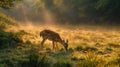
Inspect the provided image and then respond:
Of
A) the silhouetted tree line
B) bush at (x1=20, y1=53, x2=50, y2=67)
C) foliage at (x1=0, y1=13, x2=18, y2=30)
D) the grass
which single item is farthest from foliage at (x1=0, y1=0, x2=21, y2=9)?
the silhouetted tree line

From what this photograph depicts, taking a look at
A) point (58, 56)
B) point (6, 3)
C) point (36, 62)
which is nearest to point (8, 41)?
point (58, 56)

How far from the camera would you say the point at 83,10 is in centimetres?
4338

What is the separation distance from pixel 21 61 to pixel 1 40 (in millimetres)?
4625

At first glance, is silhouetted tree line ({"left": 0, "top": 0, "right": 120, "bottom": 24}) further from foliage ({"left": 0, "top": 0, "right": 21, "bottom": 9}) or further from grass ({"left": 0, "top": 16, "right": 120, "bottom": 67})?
grass ({"left": 0, "top": 16, "right": 120, "bottom": 67})

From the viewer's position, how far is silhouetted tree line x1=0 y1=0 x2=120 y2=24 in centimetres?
3844

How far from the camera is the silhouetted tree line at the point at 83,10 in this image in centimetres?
3844

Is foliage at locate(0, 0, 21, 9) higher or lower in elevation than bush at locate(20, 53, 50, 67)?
higher

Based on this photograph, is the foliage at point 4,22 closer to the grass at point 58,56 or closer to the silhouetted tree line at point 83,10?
the grass at point 58,56

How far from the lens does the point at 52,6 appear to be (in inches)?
2058

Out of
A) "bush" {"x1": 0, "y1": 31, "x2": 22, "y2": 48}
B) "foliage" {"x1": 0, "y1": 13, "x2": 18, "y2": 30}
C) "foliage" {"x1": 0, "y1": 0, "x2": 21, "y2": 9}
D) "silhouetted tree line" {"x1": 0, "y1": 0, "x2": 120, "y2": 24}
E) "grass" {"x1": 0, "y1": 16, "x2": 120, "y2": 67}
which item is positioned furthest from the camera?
"silhouetted tree line" {"x1": 0, "y1": 0, "x2": 120, "y2": 24}

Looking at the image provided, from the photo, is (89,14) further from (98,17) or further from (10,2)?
(10,2)

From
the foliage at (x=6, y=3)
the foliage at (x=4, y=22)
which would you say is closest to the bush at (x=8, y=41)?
the foliage at (x=6, y=3)

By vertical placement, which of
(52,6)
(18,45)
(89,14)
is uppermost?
(52,6)

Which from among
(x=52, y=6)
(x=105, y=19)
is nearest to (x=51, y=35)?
(x=105, y=19)
